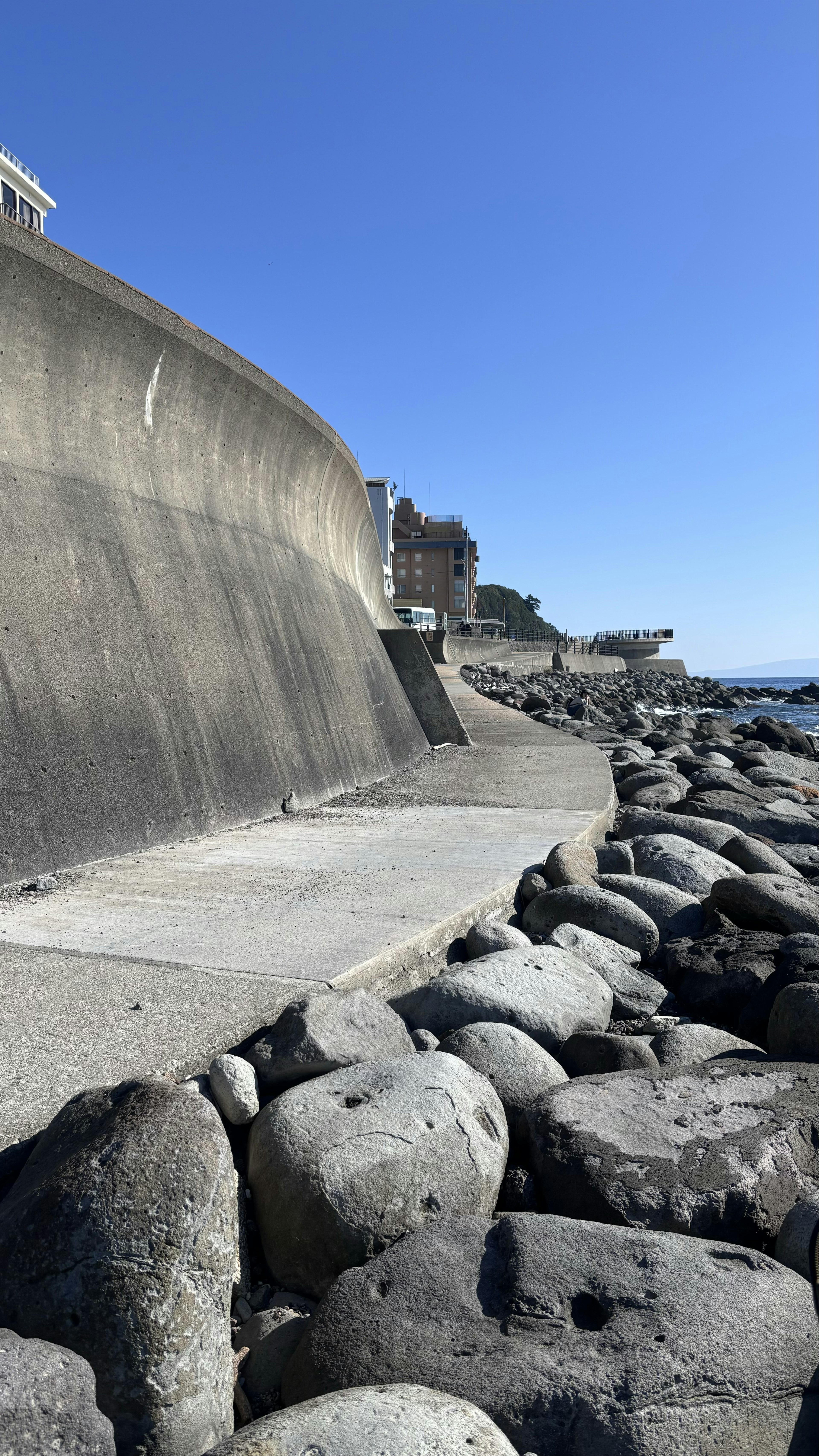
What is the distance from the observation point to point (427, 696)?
12.9 metres

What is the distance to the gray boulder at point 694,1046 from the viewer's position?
363 centimetres

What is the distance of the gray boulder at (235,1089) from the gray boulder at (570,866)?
2912mm

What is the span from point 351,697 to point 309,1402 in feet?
26.8

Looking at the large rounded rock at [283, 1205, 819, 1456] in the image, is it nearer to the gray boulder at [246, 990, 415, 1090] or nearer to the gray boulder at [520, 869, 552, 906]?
the gray boulder at [246, 990, 415, 1090]

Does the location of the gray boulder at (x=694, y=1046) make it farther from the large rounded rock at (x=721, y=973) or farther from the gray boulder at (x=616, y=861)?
the gray boulder at (x=616, y=861)

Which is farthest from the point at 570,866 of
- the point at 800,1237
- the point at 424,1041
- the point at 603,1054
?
the point at 800,1237

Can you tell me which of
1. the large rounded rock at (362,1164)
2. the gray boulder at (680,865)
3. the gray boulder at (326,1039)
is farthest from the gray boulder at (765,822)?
the large rounded rock at (362,1164)

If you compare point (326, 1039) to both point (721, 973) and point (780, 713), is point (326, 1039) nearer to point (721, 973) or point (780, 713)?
point (721, 973)

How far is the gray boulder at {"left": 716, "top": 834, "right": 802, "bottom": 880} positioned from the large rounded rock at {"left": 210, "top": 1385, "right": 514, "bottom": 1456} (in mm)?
4988

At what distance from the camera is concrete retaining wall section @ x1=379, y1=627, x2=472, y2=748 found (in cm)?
1280

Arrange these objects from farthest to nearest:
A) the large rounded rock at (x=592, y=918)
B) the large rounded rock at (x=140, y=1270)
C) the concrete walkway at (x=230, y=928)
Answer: the large rounded rock at (x=592, y=918) → the concrete walkway at (x=230, y=928) → the large rounded rock at (x=140, y=1270)

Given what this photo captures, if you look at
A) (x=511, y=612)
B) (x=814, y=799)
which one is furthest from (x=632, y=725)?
(x=511, y=612)

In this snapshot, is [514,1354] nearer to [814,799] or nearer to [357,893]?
[357,893]

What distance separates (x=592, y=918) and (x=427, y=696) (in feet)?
26.2
